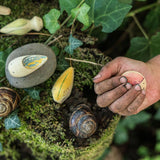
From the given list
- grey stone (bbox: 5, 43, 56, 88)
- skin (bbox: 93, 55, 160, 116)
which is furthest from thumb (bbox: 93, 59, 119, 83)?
grey stone (bbox: 5, 43, 56, 88)

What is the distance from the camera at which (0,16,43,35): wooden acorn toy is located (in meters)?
1.00

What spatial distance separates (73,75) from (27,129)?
1.16 ft

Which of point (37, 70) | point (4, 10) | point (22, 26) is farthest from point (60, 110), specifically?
point (4, 10)

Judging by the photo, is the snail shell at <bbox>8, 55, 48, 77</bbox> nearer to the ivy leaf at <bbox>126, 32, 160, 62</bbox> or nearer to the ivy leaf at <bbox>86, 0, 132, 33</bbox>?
the ivy leaf at <bbox>86, 0, 132, 33</bbox>

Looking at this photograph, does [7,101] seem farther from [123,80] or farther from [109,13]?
[109,13]

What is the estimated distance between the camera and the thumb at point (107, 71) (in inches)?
34.7

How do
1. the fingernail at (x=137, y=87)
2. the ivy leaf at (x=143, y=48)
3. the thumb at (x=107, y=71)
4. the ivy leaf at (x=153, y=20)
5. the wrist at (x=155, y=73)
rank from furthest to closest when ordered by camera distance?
the ivy leaf at (x=153, y=20) < the ivy leaf at (x=143, y=48) < the wrist at (x=155, y=73) < the thumb at (x=107, y=71) < the fingernail at (x=137, y=87)

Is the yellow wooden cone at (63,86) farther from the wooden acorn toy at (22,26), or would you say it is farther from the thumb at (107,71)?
the wooden acorn toy at (22,26)

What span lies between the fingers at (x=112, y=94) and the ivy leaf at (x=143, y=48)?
1.45ft

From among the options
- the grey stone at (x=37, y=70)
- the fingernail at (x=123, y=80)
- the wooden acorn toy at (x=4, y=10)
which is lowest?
the fingernail at (x=123, y=80)

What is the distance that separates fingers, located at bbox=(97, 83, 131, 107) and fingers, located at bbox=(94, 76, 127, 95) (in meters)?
0.02

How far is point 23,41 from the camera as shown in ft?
3.47

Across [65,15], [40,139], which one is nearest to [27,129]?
[40,139]

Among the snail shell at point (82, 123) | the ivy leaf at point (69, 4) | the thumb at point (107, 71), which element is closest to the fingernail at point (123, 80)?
the thumb at point (107, 71)
